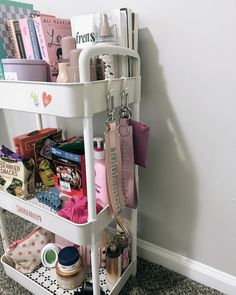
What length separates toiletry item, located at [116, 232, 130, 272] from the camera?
905mm

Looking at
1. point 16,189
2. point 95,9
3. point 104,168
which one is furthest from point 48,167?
point 95,9

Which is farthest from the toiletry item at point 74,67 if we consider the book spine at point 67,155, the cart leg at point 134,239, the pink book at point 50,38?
the cart leg at point 134,239

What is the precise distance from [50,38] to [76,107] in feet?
0.95

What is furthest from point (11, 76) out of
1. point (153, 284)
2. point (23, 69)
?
point (153, 284)

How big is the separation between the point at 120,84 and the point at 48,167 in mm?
430

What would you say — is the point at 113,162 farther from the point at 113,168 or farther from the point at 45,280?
the point at 45,280

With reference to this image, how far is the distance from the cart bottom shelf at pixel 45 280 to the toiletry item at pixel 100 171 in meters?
0.36

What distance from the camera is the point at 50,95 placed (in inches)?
22.4


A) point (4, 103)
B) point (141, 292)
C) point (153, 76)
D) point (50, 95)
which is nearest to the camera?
point (50, 95)

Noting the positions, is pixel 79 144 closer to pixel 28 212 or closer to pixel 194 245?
pixel 28 212

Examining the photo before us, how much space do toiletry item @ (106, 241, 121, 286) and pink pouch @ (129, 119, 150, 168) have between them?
338 mm

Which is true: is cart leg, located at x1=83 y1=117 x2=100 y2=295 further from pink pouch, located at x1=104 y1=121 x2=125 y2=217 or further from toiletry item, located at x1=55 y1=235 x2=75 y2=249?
toiletry item, located at x1=55 y1=235 x2=75 y2=249

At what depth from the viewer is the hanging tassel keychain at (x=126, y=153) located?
0.70m

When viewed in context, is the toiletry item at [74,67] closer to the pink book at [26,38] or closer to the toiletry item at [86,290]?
the pink book at [26,38]
